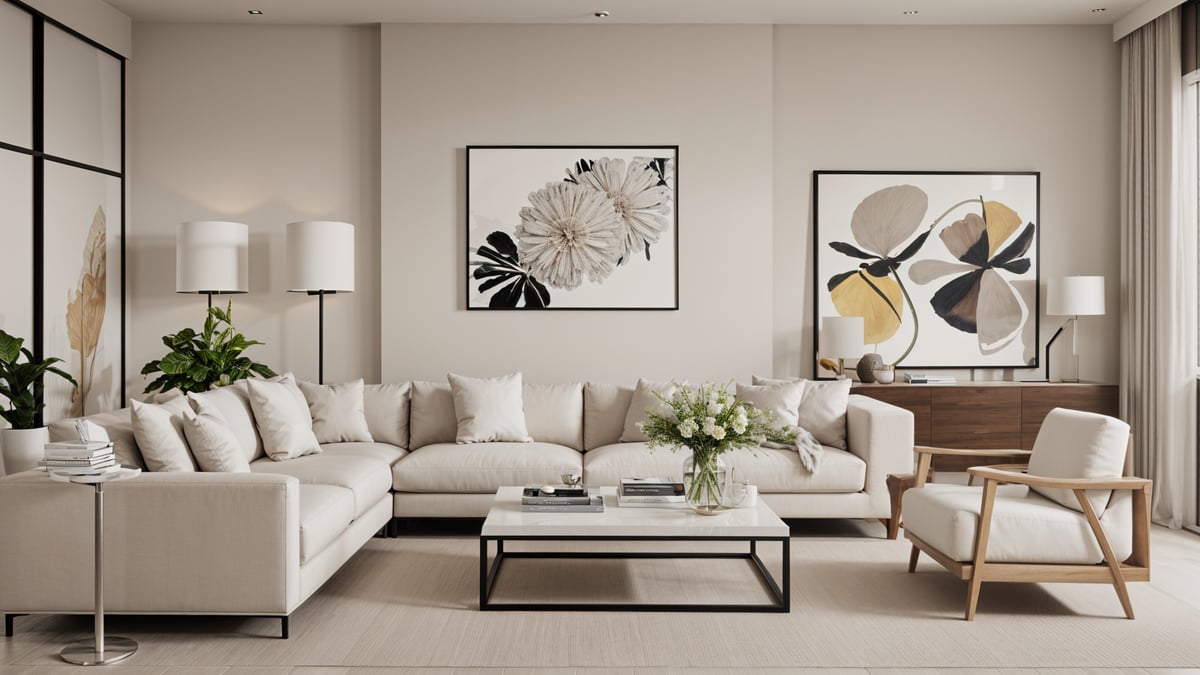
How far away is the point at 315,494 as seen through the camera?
376 cm

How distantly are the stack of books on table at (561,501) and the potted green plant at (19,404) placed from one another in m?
2.18

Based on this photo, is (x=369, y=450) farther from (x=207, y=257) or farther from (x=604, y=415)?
(x=207, y=257)

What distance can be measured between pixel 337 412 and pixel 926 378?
12.1ft

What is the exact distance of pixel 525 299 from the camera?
590 centimetres

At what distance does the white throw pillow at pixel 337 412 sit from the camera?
16.8ft

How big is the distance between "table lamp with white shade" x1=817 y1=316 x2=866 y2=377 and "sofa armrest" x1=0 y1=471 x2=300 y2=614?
3.59 metres

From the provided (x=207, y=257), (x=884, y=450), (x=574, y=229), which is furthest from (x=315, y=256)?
(x=884, y=450)

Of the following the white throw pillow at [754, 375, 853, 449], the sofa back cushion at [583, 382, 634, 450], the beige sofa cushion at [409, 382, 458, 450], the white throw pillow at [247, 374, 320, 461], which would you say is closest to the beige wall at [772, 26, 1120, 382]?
the white throw pillow at [754, 375, 853, 449]

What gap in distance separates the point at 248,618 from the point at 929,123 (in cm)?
506

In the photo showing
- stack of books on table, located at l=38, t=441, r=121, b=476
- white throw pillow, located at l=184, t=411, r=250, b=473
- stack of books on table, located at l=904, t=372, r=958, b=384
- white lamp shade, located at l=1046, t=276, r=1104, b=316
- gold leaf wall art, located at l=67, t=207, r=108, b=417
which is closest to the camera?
stack of books on table, located at l=38, t=441, r=121, b=476

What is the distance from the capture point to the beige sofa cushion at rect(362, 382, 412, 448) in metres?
5.33

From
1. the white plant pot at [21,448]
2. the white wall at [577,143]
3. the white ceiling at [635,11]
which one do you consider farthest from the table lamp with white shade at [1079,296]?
the white plant pot at [21,448]

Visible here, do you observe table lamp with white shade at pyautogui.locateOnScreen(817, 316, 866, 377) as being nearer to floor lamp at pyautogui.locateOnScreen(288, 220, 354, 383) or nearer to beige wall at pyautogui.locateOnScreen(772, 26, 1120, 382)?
beige wall at pyautogui.locateOnScreen(772, 26, 1120, 382)

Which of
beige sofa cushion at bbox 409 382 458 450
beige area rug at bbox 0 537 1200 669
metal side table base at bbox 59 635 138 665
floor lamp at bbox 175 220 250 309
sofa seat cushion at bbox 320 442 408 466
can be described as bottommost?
beige area rug at bbox 0 537 1200 669
